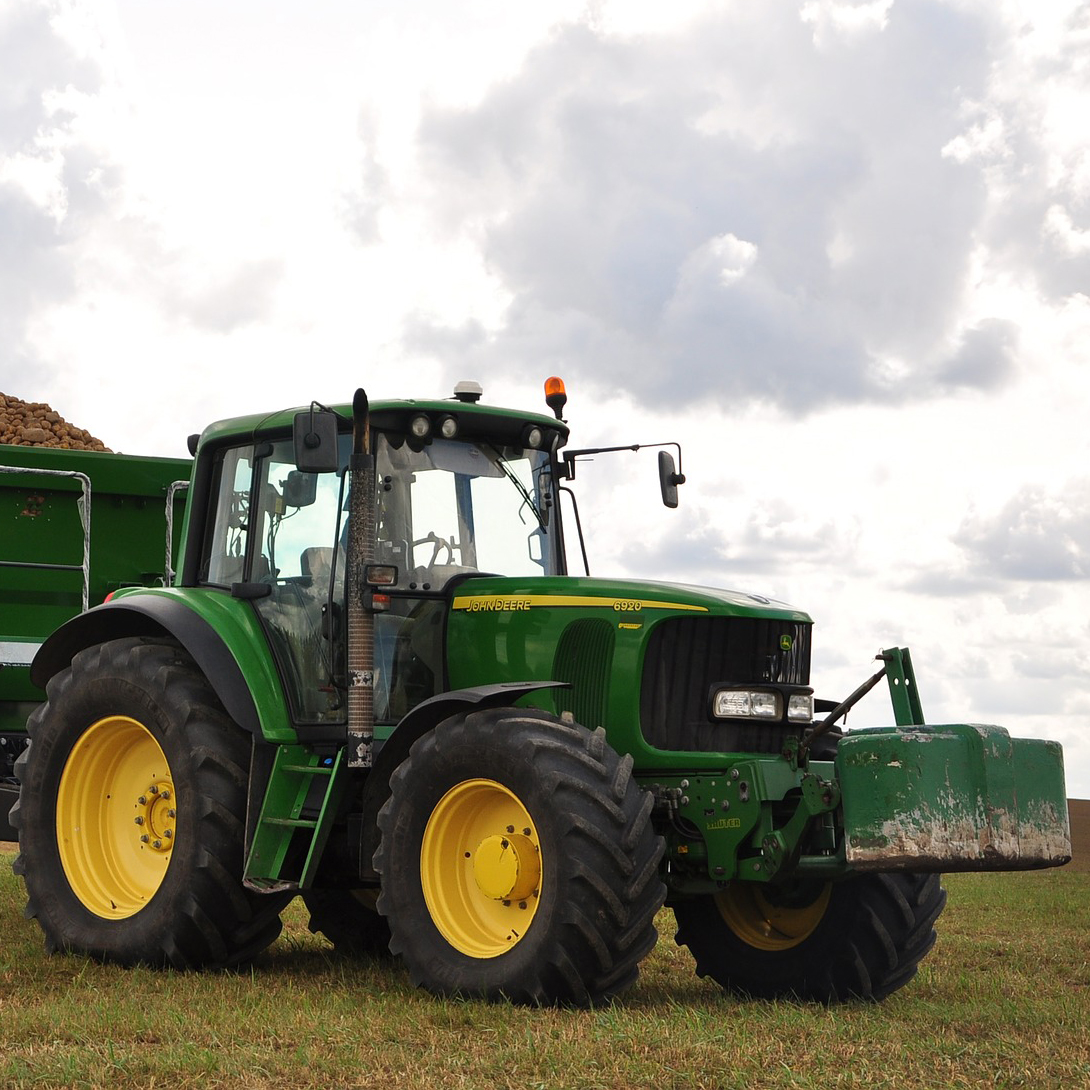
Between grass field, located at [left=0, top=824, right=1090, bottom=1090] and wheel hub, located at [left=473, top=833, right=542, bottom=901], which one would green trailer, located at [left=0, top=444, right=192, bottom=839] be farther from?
wheel hub, located at [left=473, top=833, right=542, bottom=901]

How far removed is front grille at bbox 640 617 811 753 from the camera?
7.64 meters

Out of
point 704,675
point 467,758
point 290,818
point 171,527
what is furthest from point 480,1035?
point 171,527

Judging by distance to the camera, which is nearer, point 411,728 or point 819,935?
point 411,728

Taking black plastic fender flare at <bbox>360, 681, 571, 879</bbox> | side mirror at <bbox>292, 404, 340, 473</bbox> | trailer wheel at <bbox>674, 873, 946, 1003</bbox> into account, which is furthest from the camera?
trailer wheel at <bbox>674, 873, 946, 1003</bbox>

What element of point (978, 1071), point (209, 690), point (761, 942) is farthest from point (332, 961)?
point (978, 1071)

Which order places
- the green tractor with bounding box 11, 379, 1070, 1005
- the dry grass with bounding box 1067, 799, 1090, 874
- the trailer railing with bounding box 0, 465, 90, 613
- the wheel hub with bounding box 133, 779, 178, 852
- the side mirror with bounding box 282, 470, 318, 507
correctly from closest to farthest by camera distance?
the green tractor with bounding box 11, 379, 1070, 1005 → the side mirror with bounding box 282, 470, 318, 507 → the wheel hub with bounding box 133, 779, 178, 852 → the trailer railing with bounding box 0, 465, 90, 613 → the dry grass with bounding box 1067, 799, 1090, 874

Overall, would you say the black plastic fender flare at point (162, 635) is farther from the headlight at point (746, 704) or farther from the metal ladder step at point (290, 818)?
the headlight at point (746, 704)

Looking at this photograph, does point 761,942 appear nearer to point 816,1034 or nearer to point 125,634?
point 816,1034

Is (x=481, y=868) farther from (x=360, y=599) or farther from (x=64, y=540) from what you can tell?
(x=64, y=540)

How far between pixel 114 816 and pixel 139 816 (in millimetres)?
361

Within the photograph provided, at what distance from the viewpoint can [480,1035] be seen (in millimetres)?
6266

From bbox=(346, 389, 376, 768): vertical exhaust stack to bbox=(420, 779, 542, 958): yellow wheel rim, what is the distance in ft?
1.95

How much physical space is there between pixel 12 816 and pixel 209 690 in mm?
1672

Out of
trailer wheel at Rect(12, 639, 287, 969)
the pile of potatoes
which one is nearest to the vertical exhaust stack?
trailer wheel at Rect(12, 639, 287, 969)
